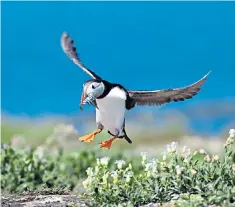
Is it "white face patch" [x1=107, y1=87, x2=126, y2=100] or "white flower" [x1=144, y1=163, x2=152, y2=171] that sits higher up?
"white face patch" [x1=107, y1=87, x2=126, y2=100]

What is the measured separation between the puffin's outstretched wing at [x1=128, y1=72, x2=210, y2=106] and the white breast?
13cm

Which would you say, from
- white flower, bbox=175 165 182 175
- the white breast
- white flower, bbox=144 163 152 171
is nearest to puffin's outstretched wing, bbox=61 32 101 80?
the white breast

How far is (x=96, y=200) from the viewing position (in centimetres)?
566

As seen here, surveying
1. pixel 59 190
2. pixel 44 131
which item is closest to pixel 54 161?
pixel 44 131

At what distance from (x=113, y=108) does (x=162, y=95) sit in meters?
0.36

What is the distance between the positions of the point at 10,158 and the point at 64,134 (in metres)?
0.79

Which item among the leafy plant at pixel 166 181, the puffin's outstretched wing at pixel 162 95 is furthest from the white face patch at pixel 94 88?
Answer: the leafy plant at pixel 166 181

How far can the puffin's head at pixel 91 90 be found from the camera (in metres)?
4.88

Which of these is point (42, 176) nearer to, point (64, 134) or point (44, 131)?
point (64, 134)

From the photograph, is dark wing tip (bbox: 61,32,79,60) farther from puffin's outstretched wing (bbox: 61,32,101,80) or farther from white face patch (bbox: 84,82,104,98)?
white face patch (bbox: 84,82,104,98)

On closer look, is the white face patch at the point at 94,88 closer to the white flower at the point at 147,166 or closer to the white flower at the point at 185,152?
the white flower at the point at 147,166

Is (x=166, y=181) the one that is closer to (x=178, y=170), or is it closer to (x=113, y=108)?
(x=178, y=170)

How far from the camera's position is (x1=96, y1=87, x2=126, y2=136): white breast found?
503 centimetres

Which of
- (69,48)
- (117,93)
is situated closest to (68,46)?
(69,48)
